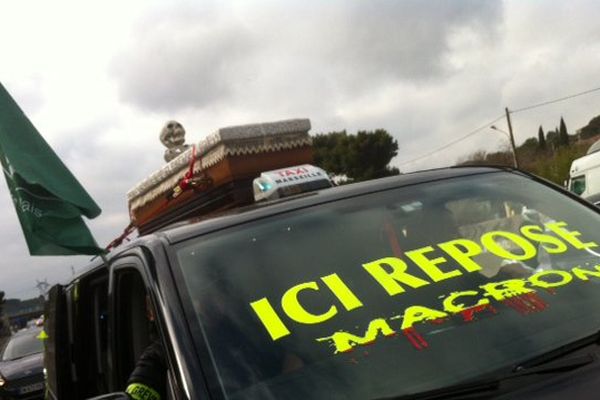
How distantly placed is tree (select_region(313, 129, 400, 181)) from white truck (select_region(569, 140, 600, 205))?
4475 millimetres

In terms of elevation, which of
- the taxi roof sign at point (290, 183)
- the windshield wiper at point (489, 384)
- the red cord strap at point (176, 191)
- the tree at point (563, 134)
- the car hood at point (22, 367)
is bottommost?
the windshield wiper at point (489, 384)

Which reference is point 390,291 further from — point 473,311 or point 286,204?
point 286,204

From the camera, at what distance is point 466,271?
2004mm

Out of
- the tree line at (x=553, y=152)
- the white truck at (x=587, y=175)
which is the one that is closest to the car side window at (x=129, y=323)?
the white truck at (x=587, y=175)

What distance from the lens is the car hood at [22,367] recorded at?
10.2 m

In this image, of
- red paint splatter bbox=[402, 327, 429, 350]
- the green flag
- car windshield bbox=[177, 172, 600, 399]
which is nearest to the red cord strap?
the green flag

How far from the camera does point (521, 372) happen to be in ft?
5.12

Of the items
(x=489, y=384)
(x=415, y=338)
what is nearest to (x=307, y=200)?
(x=415, y=338)

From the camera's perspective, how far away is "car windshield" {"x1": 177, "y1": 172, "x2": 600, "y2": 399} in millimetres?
1656

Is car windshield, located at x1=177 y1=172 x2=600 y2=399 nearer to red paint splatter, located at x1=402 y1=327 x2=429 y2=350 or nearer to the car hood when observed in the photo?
red paint splatter, located at x1=402 y1=327 x2=429 y2=350

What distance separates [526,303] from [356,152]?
19992 mm

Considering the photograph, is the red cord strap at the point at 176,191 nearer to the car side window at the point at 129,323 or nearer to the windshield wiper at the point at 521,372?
the car side window at the point at 129,323

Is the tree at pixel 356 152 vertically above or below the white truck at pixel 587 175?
above

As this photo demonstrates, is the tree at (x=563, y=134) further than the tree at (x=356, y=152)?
Yes
